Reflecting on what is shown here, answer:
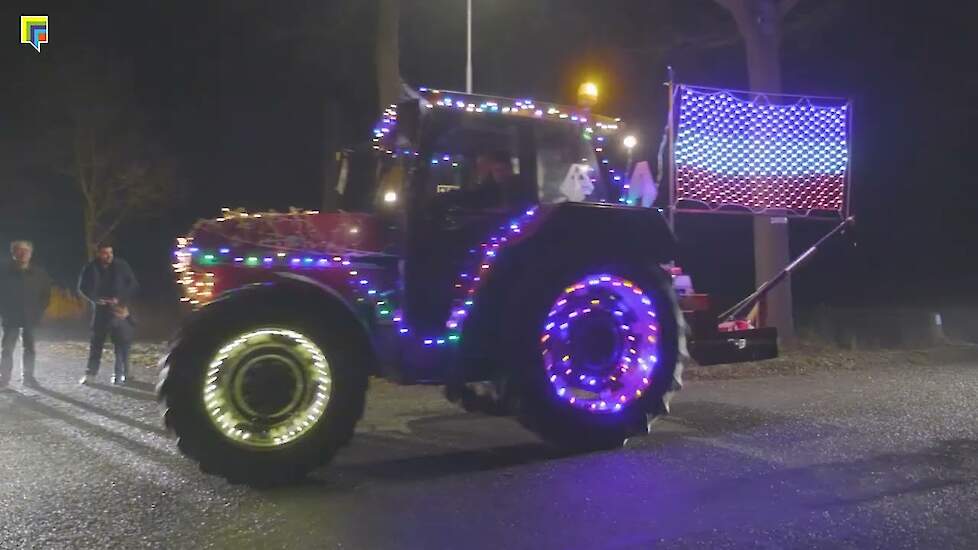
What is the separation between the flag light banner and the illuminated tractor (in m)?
3.17

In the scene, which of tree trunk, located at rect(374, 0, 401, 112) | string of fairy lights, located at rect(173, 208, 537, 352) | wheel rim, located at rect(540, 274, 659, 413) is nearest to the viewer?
string of fairy lights, located at rect(173, 208, 537, 352)

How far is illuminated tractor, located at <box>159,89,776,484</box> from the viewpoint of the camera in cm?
608

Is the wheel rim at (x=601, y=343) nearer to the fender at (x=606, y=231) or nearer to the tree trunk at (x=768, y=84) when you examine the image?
the fender at (x=606, y=231)

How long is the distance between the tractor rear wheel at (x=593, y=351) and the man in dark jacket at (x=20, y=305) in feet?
22.0

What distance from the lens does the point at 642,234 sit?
24.0ft

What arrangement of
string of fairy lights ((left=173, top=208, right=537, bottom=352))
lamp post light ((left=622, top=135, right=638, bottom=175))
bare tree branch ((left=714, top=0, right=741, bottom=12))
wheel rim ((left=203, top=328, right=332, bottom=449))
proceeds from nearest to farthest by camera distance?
wheel rim ((left=203, top=328, right=332, bottom=449)), string of fairy lights ((left=173, top=208, right=537, bottom=352)), lamp post light ((left=622, top=135, right=638, bottom=175)), bare tree branch ((left=714, top=0, right=741, bottom=12))

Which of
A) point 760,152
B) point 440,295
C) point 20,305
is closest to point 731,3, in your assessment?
point 760,152

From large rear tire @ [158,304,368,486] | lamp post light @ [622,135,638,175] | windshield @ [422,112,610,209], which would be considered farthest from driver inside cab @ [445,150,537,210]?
large rear tire @ [158,304,368,486]

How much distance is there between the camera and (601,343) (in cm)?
727

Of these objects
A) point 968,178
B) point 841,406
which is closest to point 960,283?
point 968,178

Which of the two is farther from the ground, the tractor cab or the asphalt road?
the tractor cab

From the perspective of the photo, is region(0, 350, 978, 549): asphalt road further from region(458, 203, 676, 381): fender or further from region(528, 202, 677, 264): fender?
region(528, 202, 677, 264): fender

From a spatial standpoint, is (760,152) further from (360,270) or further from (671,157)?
(360,270)

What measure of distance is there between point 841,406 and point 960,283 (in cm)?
3029
